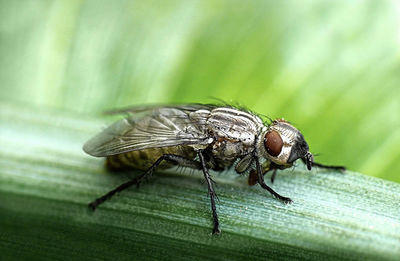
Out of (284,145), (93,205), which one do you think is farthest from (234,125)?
(93,205)

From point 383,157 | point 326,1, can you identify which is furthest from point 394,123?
point 326,1

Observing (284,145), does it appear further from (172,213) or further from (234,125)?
(172,213)

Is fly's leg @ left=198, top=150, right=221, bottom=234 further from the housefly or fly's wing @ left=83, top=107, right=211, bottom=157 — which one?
fly's wing @ left=83, top=107, right=211, bottom=157

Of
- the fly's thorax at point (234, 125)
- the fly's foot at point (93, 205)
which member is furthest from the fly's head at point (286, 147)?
the fly's foot at point (93, 205)

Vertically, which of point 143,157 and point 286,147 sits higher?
point 286,147

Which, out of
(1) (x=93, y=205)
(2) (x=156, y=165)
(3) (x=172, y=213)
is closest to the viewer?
(3) (x=172, y=213)
